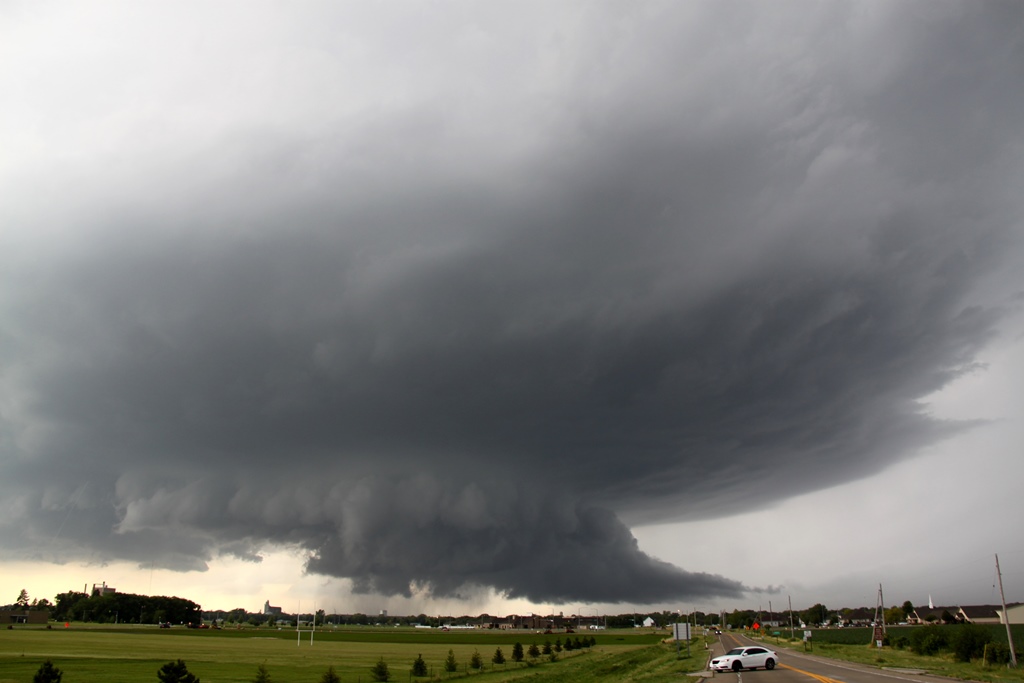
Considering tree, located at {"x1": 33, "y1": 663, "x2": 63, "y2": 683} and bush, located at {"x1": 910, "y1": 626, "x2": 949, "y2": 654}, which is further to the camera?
bush, located at {"x1": 910, "y1": 626, "x2": 949, "y2": 654}

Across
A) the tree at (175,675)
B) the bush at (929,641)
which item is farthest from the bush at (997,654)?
the tree at (175,675)

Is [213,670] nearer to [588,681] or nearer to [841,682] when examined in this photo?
[588,681]

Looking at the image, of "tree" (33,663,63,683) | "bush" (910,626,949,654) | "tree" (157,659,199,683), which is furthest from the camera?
"bush" (910,626,949,654)

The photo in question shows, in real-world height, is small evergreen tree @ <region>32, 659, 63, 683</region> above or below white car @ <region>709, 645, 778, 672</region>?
above

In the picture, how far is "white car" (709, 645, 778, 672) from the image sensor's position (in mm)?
65875

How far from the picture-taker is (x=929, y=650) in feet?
323

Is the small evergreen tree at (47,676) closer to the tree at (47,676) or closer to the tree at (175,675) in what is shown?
the tree at (47,676)

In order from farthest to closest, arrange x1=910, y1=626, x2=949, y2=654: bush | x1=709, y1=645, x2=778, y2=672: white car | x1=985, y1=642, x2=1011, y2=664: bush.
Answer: x1=910, y1=626, x2=949, y2=654: bush < x1=985, y1=642, x2=1011, y2=664: bush < x1=709, y1=645, x2=778, y2=672: white car

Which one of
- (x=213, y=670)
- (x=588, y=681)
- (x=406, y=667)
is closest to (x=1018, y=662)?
(x=588, y=681)

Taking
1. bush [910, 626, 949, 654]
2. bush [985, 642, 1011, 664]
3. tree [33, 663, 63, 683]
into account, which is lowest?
bush [910, 626, 949, 654]

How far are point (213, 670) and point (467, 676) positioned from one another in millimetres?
32117

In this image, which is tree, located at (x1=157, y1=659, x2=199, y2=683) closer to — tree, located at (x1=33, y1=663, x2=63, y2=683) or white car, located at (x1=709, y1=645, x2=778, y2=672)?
tree, located at (x1=33, y1=663, x2=63, y2=683)

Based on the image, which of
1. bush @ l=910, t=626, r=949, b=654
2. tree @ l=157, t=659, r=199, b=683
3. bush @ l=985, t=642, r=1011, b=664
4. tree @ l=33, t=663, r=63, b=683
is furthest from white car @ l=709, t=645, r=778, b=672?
tree @ l=33, t=663, r=63, b=683

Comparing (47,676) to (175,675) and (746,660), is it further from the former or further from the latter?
(746,660)
